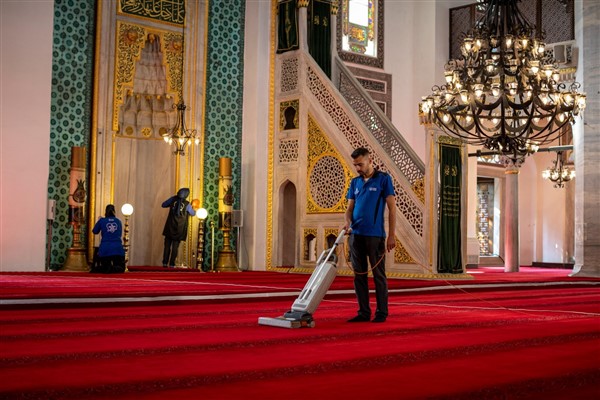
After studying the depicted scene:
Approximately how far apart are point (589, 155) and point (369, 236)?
725 cm

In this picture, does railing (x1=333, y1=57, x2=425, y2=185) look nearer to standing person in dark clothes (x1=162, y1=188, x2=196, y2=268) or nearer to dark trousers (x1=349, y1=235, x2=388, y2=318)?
standing person in dark clothes (x1=162, y1=188, x2=196, y2=268)

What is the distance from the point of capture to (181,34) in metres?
10.5

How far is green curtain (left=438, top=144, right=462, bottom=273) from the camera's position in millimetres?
8742

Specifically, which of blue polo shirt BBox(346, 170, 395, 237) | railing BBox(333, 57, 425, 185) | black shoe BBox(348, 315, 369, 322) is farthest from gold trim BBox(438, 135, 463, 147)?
black shoe BBox(348, 315, 369, 322)

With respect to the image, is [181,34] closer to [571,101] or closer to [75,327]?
[571,101]

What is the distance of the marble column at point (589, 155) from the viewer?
34.1 feet

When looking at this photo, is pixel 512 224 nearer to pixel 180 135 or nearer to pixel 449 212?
pixel 449 212

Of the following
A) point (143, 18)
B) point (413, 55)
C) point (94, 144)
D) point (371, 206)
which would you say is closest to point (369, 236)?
point (371, 206)

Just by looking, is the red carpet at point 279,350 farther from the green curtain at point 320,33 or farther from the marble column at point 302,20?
the green curtain at point 320,33

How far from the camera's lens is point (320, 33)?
35.4 ft

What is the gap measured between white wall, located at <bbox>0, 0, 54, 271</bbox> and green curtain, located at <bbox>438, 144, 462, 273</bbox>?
4.40 metres

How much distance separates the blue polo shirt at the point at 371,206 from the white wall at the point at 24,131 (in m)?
5.81

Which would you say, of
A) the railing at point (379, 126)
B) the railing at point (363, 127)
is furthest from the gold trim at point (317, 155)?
the railing at point (379, 126)

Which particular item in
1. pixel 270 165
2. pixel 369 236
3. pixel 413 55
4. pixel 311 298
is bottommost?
pixel 311 298
